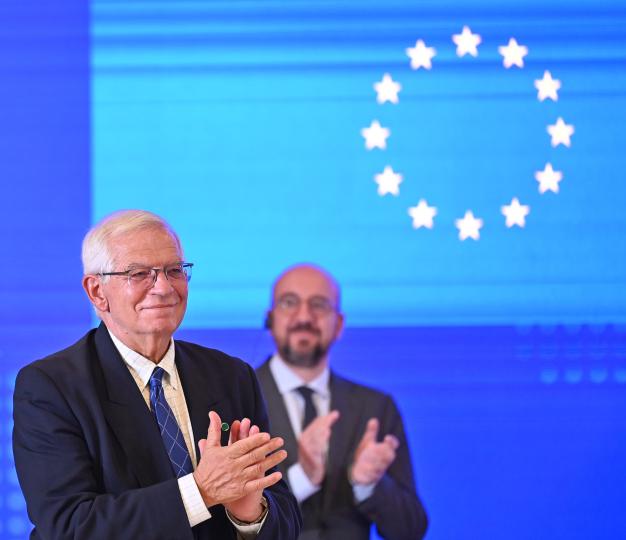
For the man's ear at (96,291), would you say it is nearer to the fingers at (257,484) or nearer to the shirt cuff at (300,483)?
the fingers at (257,484)

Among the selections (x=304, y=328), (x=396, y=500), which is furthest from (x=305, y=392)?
(x=396, y=500)

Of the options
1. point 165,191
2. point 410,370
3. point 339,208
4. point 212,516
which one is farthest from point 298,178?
point 212,516

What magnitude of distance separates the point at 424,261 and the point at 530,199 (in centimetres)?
46

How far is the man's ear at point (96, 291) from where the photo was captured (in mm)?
1837

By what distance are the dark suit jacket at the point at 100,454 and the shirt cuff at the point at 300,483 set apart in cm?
153

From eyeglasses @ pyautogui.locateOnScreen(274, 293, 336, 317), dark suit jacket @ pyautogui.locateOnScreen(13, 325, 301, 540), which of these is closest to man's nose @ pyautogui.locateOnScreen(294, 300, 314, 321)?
eyeglasses @ pyautogui.locateOnScreen(274, 293, 336, 317)

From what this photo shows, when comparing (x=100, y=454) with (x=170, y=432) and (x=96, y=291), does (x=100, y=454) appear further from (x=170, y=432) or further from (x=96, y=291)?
(x=96, y=291)

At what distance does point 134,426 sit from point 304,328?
1.77m

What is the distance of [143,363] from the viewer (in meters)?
1.80

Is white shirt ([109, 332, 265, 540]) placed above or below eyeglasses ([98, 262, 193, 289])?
below

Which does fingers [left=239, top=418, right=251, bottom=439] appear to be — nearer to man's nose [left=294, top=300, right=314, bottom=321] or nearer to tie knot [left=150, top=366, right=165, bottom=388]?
tie knot [left=150, top=366, right=165, bottom=388]

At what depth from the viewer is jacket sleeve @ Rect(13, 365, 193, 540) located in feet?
5.23

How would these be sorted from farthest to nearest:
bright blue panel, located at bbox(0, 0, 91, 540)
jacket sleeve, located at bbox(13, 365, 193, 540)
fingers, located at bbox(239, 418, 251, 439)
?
1. bright blue panel, located at bbox(0, 0, 91, 540)
2. fingers, located at bbox(239, 418, 251, 439)
3. jacket sleeve, located at bbox(13, 365, 193, 540)

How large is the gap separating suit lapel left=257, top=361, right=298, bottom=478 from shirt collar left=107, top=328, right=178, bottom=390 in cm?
157
